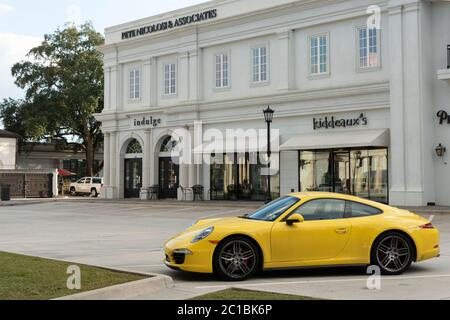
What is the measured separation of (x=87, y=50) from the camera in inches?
2025

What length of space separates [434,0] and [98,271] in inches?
839

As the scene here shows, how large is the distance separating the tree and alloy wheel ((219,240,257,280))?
42.5 meters

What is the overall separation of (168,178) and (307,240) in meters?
27.4

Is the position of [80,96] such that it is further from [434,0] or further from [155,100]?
Result: [434,0]

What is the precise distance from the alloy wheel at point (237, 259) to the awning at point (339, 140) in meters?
17.6

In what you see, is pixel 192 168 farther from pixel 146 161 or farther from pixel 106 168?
pixel 106 168

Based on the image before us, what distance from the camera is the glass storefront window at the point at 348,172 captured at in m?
27.1

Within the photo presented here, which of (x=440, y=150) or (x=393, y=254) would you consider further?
(x=440, y=150)

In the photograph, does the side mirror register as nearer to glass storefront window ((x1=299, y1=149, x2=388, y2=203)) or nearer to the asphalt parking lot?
the asphalt parking lot

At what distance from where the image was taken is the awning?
25922 mm

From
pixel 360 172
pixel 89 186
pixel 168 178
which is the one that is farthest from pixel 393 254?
pixel 89 186

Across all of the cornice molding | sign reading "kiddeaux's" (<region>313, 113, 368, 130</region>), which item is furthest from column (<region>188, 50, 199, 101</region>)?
sign reading "kiddeaux's" (<region>313, 113, 368, 130</region>)

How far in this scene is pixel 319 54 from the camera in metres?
29.4

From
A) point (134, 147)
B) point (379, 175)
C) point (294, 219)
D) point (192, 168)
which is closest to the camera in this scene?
point (294, 219)
